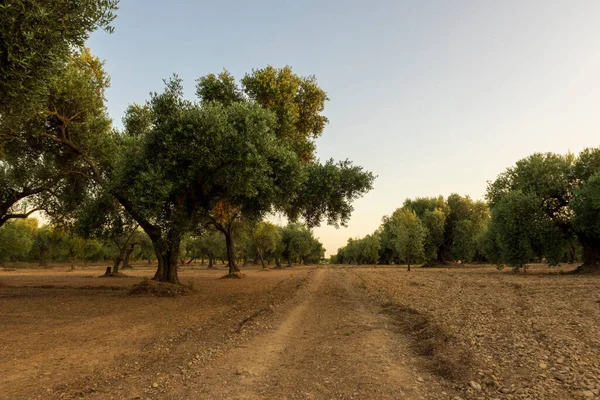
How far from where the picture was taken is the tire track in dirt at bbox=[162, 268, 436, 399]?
621 cm

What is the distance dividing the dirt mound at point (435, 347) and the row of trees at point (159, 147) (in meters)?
10.2

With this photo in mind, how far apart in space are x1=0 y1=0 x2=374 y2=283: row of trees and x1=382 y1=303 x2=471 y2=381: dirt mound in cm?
1016

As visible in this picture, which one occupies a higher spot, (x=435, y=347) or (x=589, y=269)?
(x=589, y=269)

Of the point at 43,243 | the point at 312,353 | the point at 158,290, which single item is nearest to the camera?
the point at 312,353

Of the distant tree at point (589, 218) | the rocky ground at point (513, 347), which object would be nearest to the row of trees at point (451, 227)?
the distant tree at point (589, 218)

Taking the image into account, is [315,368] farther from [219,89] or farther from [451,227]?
[451,227]

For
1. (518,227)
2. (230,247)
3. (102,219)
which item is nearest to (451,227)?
(518,227)

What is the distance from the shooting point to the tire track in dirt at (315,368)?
6211 mm

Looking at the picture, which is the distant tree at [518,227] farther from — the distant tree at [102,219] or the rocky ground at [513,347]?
A: the distant tree at [102,219]

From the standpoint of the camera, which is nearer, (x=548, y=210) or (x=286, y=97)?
(x=286, y=97)

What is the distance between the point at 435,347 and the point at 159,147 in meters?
17.6

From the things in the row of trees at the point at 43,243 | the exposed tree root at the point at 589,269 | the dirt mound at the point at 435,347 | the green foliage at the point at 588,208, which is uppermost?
the green foliage at the point at 588,208

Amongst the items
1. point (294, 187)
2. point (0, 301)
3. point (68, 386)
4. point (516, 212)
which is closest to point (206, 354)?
point (68, 386)

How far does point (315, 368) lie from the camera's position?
7.58 meters
